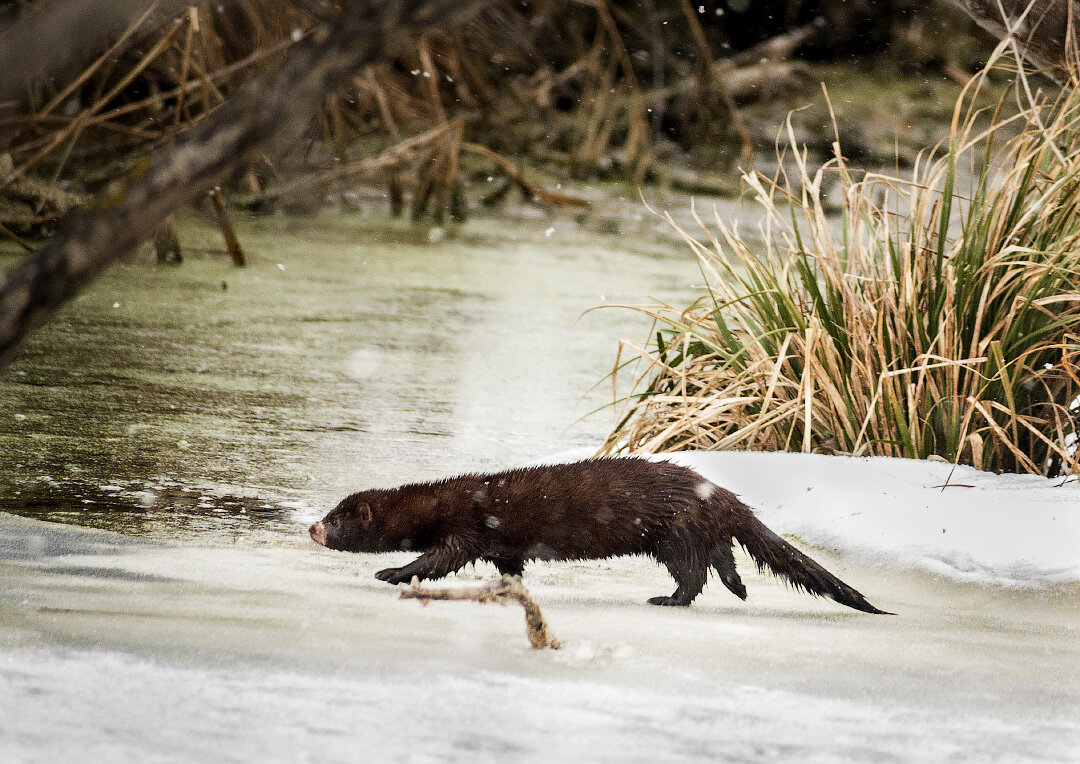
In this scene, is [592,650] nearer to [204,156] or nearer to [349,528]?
[349,528]

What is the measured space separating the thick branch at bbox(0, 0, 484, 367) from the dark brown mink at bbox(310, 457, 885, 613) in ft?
4.38

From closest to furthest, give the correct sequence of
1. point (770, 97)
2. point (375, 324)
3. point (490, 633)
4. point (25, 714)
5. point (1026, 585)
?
point (25, 714), point (490, 633), point (1026, 585), point (375, 324), point (770, 97)

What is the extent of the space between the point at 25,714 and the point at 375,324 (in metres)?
4.04

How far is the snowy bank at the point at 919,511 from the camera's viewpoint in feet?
9.23

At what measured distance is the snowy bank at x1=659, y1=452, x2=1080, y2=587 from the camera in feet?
9.23

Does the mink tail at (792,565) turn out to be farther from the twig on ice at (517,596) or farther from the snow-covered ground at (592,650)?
the twig on ice at (517,596)

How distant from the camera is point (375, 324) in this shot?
573 centimetres

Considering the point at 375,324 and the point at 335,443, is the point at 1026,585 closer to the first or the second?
the point at 335,443

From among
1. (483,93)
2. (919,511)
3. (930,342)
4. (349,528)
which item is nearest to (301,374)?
(349,528)

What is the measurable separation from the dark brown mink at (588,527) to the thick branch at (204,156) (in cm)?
133

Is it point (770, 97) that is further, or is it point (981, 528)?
point (770, 97)

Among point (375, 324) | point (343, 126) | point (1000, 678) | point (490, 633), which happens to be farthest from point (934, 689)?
point (343, 126)

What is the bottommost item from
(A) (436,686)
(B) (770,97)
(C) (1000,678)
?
(B) (770,97)

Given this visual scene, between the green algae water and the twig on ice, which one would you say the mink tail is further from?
the green algae water
